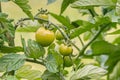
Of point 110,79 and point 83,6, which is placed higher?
point 83,6

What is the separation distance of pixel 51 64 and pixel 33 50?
1.7 inches

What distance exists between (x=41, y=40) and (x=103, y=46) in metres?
0.11

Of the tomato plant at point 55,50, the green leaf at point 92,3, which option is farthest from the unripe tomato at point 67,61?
the green leaf at point 92,3

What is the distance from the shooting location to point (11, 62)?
69cm

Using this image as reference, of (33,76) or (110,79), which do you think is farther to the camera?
(33,76)

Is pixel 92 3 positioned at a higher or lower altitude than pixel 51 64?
higher

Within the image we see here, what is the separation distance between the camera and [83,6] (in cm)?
64

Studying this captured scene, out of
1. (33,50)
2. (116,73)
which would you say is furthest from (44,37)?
(116,73)

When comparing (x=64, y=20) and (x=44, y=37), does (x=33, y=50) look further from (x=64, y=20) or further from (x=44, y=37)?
(x=64, y=20)

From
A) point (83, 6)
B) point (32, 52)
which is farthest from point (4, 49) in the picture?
point (83, 6)

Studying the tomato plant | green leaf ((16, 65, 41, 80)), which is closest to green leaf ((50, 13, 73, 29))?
the tomato plant

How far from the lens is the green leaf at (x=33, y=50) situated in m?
0.67

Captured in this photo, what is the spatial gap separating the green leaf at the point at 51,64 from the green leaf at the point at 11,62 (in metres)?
0.04

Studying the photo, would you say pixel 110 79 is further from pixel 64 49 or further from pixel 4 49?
pixel 4 49
